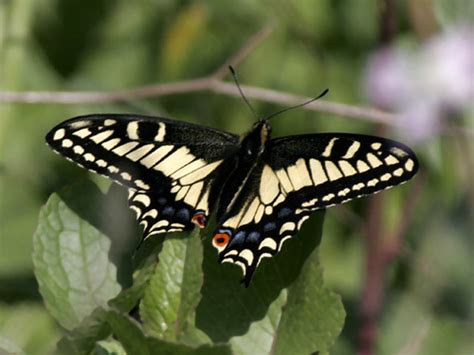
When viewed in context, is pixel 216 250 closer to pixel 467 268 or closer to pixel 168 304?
pixel 168 304

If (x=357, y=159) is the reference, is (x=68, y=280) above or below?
above

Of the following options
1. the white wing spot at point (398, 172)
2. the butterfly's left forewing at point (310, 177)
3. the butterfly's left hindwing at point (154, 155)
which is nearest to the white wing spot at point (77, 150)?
the butterfly's left hindwing at point (154, 155)

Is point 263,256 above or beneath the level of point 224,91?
above

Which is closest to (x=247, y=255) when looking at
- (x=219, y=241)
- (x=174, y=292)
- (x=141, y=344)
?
(x=219, y=241)

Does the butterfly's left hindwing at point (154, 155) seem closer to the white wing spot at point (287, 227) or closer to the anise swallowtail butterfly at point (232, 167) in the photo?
the anise swallowtail butterfly at point (232, 167)

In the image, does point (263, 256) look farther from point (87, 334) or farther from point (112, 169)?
point (112, 169)

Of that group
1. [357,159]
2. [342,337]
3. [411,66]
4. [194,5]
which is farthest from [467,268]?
[194,5]
